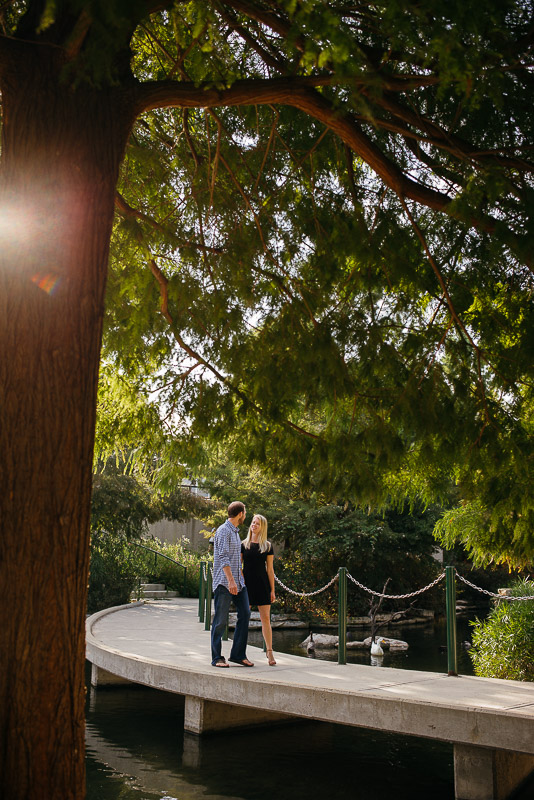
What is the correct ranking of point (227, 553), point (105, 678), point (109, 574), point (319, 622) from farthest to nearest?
point (319, 622) < point (109, 574) < point (105, 678) < point (227, 553)

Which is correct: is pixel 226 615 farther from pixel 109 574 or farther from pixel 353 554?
pixel 353 554

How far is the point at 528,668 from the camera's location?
10.5m

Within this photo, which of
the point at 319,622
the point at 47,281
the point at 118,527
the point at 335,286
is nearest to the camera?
the point at 47,281

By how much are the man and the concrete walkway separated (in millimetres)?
522

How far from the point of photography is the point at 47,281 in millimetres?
4207

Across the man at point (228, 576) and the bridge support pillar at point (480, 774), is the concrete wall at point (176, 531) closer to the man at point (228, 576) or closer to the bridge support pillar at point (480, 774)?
the man at point (228, 576)

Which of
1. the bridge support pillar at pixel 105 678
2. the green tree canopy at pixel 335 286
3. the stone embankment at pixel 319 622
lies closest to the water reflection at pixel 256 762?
the bridge support pillar at pixel 105 678

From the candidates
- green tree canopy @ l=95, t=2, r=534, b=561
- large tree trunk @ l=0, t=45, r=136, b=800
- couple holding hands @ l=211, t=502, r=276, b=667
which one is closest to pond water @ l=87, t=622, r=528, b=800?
couple holding hands @ l=211, t=502, r=276, b=667

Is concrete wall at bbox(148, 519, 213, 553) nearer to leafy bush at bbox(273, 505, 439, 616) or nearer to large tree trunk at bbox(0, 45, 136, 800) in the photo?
leafy bush at bbox(273, 505, 439, 616)

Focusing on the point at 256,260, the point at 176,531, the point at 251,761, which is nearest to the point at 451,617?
the point at 251,761

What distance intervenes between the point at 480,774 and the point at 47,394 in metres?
5.31

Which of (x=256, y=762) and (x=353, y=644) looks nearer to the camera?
(x=256, y=762)

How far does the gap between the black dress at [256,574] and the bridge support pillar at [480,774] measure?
9.43 ft

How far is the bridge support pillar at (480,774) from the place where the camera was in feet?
22.2
